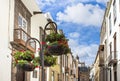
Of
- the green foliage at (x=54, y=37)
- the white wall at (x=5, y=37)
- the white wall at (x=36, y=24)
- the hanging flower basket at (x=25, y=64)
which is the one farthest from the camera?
the white wall at (x=36, y=24)

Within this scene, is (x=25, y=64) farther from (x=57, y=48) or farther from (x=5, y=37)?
(x=5, y=37)

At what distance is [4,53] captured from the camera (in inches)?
618

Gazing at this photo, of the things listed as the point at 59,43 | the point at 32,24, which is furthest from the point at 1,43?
the point at 32,24

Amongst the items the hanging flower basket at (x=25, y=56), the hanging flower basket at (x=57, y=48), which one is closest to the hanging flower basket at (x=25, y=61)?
the hanging flower basket at (x=25, y=56)

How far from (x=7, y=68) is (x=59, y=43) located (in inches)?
247

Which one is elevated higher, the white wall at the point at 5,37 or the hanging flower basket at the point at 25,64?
the white wall at the point at 5,37

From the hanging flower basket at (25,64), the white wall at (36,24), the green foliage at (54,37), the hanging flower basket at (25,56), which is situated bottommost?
the hanging flower basket at (25,64)

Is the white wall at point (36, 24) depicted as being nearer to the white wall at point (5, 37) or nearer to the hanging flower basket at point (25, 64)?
the white wall at point (5, 37)

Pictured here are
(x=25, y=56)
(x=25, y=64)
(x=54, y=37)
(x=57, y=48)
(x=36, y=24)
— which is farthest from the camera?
(x=36, y=24)

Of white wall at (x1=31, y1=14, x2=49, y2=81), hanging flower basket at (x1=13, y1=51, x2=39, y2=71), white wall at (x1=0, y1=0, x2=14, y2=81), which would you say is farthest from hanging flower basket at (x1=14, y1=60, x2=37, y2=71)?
white wall at (x1=31, y1=14, x2=49, y2=81)

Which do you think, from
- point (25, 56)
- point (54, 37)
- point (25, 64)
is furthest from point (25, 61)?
point (54, 37)

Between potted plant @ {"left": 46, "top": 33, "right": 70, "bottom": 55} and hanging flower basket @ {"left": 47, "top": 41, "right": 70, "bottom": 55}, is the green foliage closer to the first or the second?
potted plant @ {"left": 46, "top": 33, "right": 70, "bottom": 55}

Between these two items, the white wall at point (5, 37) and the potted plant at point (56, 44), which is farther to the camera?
the white wall at point (5, 37)

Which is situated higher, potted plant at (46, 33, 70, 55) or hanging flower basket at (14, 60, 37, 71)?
potted plant at (46, 33, 70, 55)
